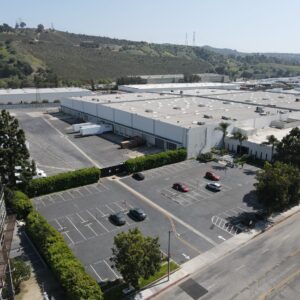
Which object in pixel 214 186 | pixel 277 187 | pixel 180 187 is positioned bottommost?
pixel 214 186

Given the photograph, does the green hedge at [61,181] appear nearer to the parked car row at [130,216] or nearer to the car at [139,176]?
the car at [139,176]

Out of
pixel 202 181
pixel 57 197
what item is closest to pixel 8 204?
pixel 57 197

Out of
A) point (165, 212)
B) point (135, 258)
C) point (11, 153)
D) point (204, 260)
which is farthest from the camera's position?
point (11, 153)

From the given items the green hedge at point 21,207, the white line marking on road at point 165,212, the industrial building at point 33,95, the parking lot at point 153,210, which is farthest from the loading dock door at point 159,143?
the industrial building at point 33,95

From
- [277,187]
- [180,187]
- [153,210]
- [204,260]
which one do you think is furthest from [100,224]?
[277,187]

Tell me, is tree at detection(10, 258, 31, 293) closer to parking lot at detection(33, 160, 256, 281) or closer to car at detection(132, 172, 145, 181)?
parking lot at detection(33, 160, 256, 281)

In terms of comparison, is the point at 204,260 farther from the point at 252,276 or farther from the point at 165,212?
the point at 165,212

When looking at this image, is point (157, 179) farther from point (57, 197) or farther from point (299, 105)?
point (299, 105)

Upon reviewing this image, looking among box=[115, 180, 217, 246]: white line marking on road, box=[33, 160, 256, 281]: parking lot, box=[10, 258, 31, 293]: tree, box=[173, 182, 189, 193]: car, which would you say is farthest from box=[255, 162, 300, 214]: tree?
box=[10, 258, 31, 293]: tree
